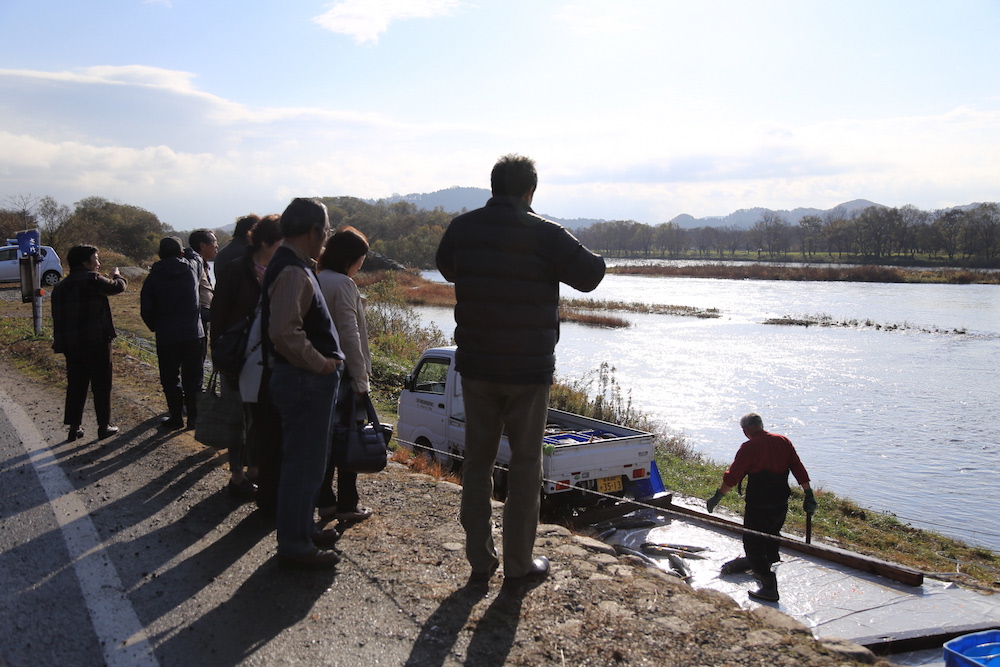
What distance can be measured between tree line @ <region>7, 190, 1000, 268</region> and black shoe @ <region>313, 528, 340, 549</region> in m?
39.6

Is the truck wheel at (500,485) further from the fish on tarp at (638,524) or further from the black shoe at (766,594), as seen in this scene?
the black shoe at (766,594)

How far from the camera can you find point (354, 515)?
4.64 m

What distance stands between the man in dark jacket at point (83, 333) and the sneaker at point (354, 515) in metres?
3.19

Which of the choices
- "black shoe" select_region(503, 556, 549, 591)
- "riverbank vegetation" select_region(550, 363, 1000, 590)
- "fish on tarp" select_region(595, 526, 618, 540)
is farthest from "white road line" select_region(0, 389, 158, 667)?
"riverbank vegetation" select_region(550, 363, 1000, 590)

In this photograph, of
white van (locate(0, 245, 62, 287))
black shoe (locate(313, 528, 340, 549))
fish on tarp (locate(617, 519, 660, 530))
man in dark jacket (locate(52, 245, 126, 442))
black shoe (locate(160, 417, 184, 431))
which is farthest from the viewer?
white van (locate(0, 245, 62, 287))

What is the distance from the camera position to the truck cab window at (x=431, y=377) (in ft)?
31.8

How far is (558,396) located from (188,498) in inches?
525

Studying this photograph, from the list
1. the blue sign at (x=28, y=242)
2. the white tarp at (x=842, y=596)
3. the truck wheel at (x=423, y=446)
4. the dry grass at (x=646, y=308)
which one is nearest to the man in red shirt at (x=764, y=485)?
the white tarp at (x=842, y=596)

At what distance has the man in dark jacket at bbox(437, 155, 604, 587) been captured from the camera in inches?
135

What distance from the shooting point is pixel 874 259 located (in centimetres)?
10600

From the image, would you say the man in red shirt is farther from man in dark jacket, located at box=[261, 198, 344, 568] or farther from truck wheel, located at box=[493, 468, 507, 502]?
man in dark jacket, located at box=[261, 198, 344, 568]

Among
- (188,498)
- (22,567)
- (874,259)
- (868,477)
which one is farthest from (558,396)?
(874,259)

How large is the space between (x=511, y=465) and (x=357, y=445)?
1161mm

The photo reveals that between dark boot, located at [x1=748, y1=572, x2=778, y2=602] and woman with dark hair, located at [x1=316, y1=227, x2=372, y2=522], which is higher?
woman with dark hair, located at [x1=316, y1=227, x2=372, y2=522]
